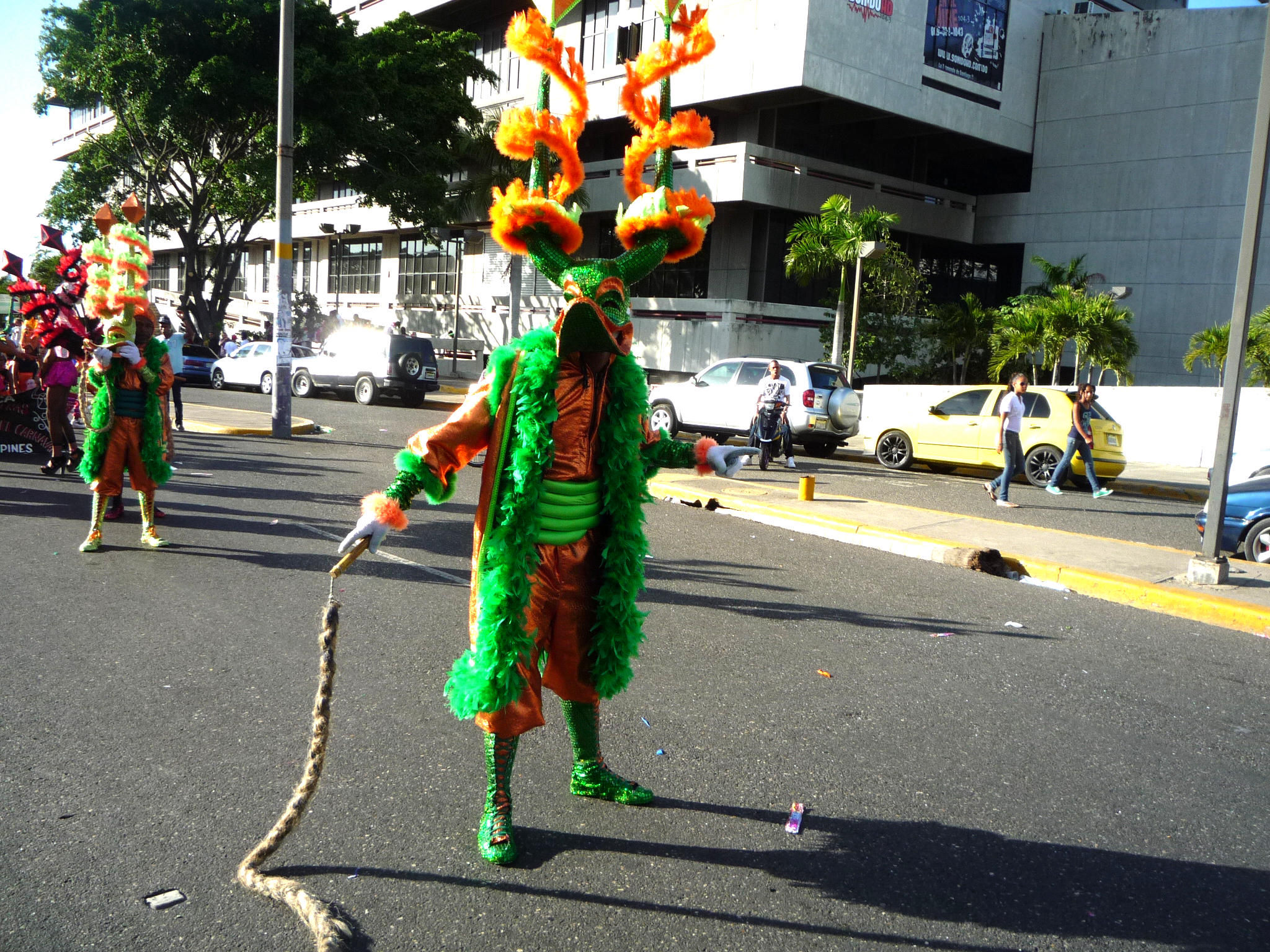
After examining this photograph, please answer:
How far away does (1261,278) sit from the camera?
29.4m

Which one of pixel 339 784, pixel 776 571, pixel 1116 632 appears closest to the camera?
pixel 339 784

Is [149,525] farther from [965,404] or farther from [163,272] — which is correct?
[163,272]

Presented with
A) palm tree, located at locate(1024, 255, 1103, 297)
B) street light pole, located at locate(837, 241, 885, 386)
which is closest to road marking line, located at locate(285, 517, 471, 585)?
street light pole, located at locate(837, 241, 885, 386)

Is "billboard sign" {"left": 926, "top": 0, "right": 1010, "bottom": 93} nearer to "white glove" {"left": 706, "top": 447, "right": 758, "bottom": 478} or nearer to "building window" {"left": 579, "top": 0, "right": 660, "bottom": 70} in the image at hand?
"building window" {"left": 579, "top": 0, "right": 660, "bottom": 70}

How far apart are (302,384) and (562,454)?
25.1 m

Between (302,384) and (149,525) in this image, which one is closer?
(149,525)

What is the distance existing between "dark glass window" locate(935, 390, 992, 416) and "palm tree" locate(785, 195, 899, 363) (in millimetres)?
6604

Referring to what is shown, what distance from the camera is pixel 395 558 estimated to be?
7.92m

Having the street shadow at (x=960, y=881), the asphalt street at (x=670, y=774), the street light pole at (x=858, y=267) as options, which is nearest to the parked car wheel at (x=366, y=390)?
the street light pole at (x=858, y=267)

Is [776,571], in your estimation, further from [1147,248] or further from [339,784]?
[1147,248]

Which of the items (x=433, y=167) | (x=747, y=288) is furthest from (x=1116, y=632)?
(x=433, y=167)

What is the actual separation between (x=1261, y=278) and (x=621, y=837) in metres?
32.6

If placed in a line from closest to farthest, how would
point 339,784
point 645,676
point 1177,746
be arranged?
point 339,784
point 1177,746
point 645,676

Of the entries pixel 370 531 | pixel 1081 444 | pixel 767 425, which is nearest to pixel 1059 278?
pixel 1081 444
